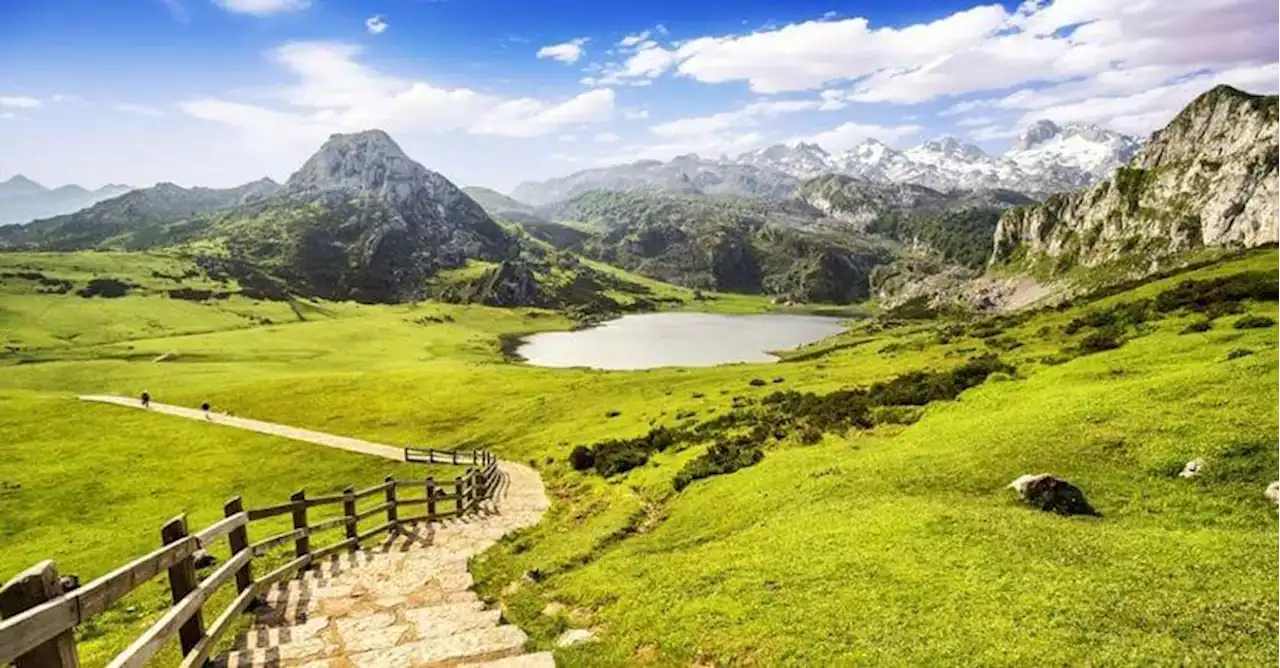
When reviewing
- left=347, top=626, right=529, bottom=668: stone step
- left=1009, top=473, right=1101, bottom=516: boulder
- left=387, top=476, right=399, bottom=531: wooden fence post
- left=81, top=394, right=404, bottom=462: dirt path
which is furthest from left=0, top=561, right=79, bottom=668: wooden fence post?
left=81, top=394, right=404, bottom=462: dirt path

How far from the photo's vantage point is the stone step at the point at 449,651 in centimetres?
1474

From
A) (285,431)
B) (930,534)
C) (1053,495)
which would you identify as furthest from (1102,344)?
(285,431)

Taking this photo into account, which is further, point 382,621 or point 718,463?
point 718,463

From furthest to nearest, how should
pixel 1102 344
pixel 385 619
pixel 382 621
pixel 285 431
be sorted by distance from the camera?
pixel 285 431, pixel 1102 344, pixel 385 619, pixel 382 621

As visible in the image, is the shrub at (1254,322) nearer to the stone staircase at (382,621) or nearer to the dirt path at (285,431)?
the stone staircase at (382,621)

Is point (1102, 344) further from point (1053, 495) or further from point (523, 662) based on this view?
point (523, 662)

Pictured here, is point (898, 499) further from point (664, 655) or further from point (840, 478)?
point (664, 655)

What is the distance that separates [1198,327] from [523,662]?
1839 inches

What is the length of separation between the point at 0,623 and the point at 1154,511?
2440cm

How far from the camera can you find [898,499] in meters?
23.9

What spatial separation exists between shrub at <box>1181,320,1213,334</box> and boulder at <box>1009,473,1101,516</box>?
94.2 feet

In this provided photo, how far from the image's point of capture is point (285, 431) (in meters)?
83.8

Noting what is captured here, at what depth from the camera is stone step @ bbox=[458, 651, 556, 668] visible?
1448cm

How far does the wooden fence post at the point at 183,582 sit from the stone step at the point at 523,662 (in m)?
5.00
